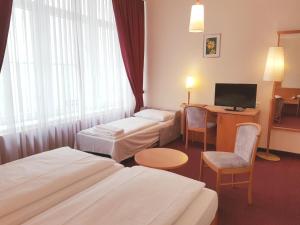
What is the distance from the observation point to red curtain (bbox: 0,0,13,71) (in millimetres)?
2672

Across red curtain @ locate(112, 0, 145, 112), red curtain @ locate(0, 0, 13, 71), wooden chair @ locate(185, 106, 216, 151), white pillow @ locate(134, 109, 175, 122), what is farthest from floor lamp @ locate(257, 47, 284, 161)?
red curtain @ locate(0, 0, 13, 71)

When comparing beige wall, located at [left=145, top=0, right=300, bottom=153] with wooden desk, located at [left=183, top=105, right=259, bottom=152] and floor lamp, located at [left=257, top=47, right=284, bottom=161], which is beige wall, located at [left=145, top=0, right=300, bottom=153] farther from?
wooden desk, located at [left=183, top=105, right=259, bottom=152]

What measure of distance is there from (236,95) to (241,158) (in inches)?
62.1

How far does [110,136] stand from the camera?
3.34 metres

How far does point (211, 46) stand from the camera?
4.30 meters

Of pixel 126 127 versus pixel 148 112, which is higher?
pixel 148 112

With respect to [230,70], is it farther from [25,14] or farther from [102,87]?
[25,14]

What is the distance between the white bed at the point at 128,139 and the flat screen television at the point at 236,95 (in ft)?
3.43

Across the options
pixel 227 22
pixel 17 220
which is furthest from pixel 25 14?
pixel 227 22

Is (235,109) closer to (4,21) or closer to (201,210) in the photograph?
(201,210)

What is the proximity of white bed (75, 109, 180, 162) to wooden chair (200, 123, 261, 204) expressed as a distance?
44.9 inches

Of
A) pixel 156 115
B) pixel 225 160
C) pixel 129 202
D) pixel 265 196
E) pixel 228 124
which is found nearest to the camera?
pixel 129 202

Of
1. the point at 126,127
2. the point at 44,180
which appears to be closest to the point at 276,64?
the point at 126,127

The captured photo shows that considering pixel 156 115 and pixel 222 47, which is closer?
pixel 222 47
